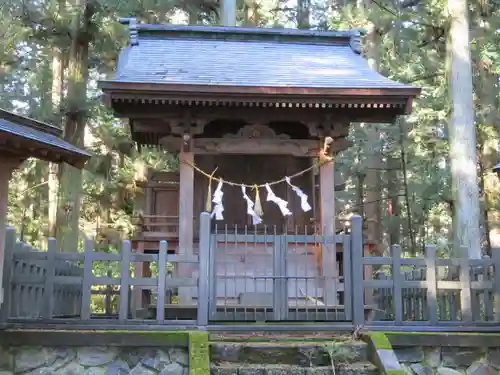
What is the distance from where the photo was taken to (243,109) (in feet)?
31.9

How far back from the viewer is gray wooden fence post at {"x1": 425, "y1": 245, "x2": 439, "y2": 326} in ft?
21.2

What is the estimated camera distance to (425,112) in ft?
53.3

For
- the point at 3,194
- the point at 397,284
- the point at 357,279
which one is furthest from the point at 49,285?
the point at 397,284

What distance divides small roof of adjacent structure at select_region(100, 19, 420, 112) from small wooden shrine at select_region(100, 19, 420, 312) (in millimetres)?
21

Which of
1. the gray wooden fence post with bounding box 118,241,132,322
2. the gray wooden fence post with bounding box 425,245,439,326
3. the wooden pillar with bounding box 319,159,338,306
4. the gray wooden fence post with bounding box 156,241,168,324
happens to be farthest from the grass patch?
the wooden pillar with bounding box 319,159,338,306

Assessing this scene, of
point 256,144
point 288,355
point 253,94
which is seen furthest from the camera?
point 256,144

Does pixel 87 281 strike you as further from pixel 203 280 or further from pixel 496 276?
pixel 496 276

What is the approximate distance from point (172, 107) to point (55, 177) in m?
7.43

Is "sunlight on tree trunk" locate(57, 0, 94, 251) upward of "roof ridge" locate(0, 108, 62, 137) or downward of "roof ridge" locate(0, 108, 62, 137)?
upward

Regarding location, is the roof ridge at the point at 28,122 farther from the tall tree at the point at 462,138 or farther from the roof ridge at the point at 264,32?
the tall tree at the point at 462,138

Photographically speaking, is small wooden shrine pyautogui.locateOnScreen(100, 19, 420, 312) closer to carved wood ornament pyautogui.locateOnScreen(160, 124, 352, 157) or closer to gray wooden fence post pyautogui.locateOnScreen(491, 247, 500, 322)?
carved wood ornament pyautogui.locateOnScreen(160, 124, 352, 157)

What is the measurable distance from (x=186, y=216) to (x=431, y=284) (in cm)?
434

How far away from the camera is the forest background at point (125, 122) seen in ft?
46.7

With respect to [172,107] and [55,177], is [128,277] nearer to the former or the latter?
[172,107]
